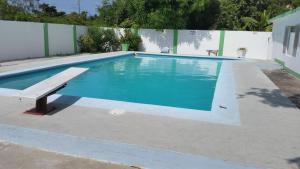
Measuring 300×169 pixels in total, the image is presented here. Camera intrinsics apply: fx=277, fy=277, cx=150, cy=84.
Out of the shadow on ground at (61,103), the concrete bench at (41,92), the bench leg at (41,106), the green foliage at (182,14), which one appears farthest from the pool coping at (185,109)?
the green foliage at (182,14)

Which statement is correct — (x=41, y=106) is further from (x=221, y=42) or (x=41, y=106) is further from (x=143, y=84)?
(x=221, y=42)

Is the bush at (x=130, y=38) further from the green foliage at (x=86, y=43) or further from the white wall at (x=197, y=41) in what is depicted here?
the white wall at (x=197, y=41)

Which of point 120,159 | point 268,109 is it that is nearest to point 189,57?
point 268,109

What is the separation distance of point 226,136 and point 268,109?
84.5 inches

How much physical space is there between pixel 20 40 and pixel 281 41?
15.1m

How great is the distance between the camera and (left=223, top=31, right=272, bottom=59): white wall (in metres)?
20.3

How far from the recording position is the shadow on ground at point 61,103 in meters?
5.84

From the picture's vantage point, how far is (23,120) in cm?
516

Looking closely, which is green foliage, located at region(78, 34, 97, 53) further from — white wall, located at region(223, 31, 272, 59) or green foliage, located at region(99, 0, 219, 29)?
white wall, located at region(223, 31, 272, 59)

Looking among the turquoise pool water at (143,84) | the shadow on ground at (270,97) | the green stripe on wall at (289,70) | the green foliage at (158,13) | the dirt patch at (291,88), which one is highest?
the green foliage at (158,13)

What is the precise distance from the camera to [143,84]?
→ 11.1m

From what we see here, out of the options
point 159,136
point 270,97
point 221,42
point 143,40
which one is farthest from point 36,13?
point 159,136

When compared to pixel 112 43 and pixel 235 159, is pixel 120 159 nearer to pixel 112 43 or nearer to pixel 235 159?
pixel 235 159

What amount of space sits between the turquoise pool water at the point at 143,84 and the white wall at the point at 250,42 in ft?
21.7
